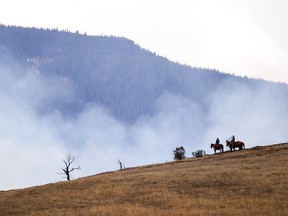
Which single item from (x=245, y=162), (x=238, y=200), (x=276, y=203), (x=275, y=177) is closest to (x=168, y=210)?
(x=238, y=200)

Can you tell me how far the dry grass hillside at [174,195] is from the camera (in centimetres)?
3135

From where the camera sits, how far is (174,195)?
36.3 m

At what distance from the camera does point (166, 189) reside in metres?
39.1

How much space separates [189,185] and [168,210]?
919cm

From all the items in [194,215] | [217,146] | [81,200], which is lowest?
[194,215]

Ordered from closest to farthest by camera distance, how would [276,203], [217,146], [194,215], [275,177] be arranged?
[194,215] < [276,203] < [275,177] < [217,146]

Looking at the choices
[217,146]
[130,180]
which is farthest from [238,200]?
[217,146]

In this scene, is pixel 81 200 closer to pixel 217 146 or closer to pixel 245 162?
pixel 245 162

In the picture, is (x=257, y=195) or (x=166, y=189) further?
(x=166, y=189)

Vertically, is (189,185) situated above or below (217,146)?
below

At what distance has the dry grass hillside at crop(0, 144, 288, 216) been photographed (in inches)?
1234

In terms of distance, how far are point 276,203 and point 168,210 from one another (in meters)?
7.15

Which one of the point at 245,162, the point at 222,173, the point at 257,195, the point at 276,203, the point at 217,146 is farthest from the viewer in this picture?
the point at 217,146

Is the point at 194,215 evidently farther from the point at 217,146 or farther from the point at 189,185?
the point at 217,146
